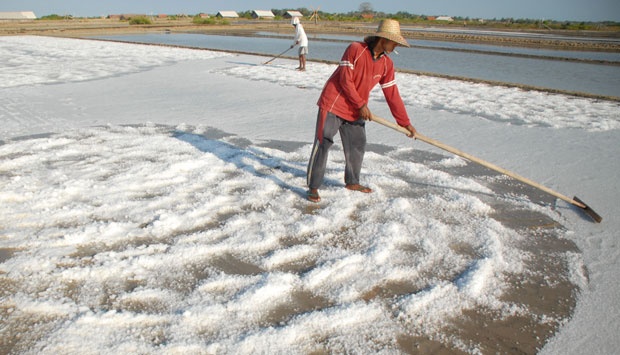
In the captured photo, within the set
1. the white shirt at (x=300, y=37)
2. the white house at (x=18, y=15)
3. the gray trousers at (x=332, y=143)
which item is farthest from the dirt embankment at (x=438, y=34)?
the white house at (x=18, y=15)

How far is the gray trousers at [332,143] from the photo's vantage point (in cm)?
329

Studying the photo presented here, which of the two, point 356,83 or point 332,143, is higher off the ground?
point 356,83

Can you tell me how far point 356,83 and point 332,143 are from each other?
0.49 metres

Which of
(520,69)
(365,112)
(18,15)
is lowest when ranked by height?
(520,69)

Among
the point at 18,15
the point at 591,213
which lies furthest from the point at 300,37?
the point at 18,15

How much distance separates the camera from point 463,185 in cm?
381

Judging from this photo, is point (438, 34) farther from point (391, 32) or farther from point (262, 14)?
point (262, 14)

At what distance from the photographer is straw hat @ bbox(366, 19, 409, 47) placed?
2.96 m

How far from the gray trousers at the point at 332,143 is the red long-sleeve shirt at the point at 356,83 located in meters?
0.09

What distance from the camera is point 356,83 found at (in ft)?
10.5

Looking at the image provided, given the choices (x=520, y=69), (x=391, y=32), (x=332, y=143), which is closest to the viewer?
(x=391, y=32)

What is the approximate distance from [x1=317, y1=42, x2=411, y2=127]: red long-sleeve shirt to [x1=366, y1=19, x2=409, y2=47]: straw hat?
16 centimetres

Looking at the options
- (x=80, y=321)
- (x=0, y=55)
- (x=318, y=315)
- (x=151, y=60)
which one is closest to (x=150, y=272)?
(x=80, y=321)

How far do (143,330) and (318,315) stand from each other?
81 centimetres
